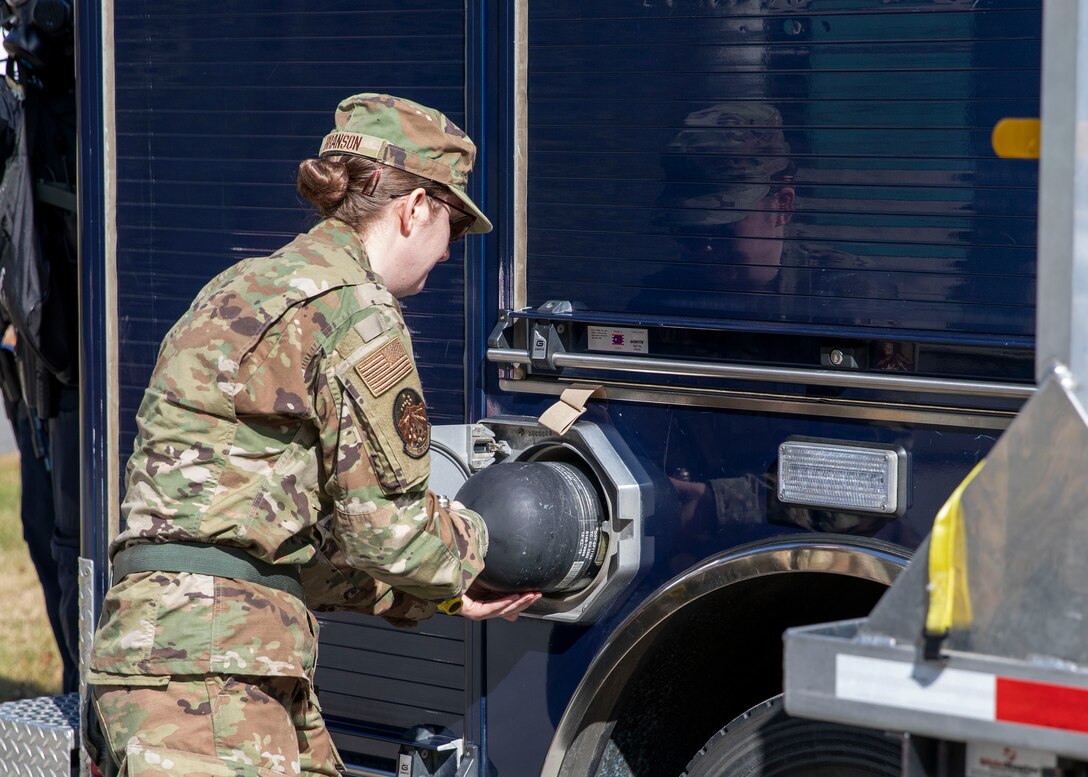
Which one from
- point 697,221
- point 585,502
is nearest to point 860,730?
point 585,502

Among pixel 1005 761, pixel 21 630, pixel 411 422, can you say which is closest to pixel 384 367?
pixel 411 422

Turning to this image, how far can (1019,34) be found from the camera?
235 centimetres

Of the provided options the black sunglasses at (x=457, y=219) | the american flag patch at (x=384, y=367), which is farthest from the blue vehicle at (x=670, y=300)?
the american flag patch at (x=384, y=367)

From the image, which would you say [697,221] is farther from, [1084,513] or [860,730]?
[1084,513]

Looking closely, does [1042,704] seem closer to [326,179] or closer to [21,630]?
[326,179]

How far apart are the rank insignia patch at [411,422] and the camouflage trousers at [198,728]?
0.47m

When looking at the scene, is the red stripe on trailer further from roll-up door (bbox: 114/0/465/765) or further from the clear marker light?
roll-up door (bbox: 114/0/465/765)

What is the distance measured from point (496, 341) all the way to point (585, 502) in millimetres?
386

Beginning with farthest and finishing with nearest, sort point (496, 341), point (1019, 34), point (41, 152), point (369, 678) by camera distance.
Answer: point (41, 152) < point (369, 678) < point (496, 341) < point (1019, 34)

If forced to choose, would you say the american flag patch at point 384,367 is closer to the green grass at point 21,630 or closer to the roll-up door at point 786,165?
the roll-up door at point 786,165

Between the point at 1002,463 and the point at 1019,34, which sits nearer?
the point at 1002,463

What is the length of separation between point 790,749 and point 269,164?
165 cm

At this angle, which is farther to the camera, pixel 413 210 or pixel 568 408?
pixel 568 408

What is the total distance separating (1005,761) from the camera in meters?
1.67
